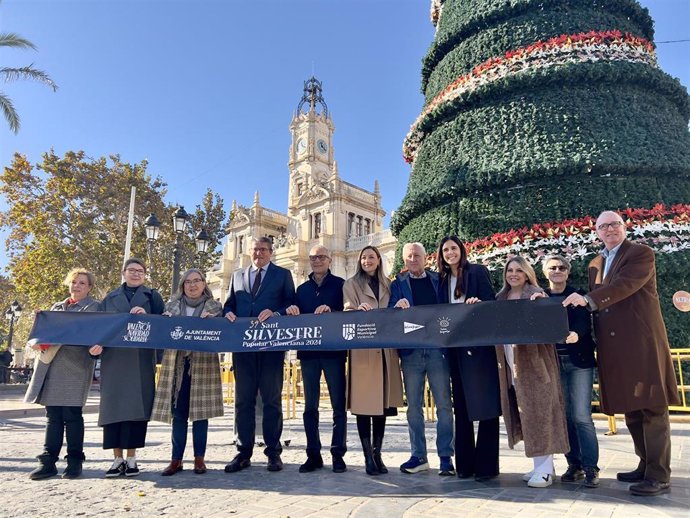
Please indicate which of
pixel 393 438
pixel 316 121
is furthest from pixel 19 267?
pixel 316 121

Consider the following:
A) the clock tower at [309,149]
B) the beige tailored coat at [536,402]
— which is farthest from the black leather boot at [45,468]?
the clock tower at [309,149]

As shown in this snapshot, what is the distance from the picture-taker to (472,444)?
4383 mm

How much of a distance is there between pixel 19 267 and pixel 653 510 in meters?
28.9

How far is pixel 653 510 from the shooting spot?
10.7ft

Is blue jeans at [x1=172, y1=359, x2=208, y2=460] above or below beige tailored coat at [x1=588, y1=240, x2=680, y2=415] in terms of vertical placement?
below


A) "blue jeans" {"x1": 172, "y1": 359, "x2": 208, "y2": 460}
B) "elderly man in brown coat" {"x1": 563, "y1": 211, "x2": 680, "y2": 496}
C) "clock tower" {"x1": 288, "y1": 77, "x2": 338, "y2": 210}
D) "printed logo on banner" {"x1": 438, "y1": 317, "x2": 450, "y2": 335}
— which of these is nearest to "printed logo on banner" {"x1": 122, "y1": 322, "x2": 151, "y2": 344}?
"blue jeans" {"x1": 172, "y1": 359, "x2": 208, "y2": 460}

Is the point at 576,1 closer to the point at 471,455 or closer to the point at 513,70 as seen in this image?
the point at 513,70

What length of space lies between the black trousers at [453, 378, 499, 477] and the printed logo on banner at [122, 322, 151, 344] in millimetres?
3059

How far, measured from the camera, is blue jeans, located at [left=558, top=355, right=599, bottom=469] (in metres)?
3.99

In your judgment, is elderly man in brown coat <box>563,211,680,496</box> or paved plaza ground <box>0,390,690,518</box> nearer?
paved plaza ground <box>0,390,690,518</box>

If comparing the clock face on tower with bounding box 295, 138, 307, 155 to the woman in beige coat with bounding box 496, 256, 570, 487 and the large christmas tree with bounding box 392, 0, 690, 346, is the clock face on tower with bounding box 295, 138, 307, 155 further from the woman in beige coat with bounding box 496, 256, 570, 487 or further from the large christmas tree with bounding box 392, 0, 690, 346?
the woman in beige coat with bounding box 496, 256, 570, 487

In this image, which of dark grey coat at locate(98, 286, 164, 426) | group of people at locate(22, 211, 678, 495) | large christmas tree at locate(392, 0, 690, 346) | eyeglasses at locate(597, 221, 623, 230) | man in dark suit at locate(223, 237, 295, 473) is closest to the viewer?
group of people at locate(22, 211, 678, 495)

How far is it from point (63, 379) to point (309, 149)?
53071 millimetres

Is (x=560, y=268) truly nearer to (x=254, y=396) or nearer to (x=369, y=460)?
(x=369, y=460)
